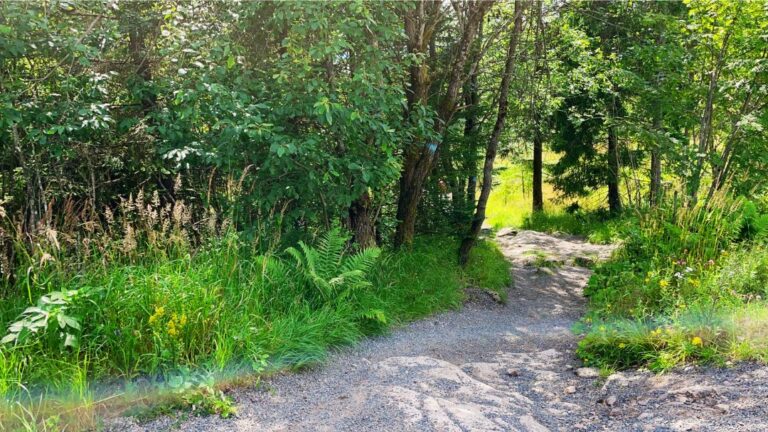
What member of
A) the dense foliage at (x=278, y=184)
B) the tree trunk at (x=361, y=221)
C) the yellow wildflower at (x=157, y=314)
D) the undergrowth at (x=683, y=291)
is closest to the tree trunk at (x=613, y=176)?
the dense foliage at (x=278, y=184)

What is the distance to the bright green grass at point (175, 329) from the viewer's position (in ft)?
10.3

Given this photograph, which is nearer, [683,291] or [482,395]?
[482,395]

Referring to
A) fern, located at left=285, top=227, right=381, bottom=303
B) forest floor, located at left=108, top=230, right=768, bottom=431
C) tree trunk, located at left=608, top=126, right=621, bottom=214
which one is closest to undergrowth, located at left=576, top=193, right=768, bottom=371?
forest floor, located at left=108, top=230, right=768, bottom=431

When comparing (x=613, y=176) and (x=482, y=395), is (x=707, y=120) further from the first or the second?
(x=482, y=395)

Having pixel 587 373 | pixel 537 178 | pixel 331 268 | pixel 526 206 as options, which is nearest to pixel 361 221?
pixel 331 268

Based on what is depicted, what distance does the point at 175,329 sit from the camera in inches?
141

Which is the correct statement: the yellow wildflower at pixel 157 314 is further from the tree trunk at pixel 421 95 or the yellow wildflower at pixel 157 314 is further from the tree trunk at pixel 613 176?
the tree trunk at pixel 613 176

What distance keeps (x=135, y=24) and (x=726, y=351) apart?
638 cm

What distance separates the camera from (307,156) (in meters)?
5.27

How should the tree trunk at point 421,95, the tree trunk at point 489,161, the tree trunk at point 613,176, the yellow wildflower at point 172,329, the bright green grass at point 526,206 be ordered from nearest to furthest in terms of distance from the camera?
the yellow wildflower at point 172,329, the tree trunk at point 421,95, the tree trunk at point 489,161, the tree trunk at point 613,176, the bright green grass at point 526,206

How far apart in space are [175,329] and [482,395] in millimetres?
2238

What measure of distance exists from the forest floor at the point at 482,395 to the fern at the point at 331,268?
1.96 feet

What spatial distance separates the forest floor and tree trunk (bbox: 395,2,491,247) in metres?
2.55

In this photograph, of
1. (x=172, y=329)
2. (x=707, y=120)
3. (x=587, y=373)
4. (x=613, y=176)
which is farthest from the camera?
(x=613, y=176)
